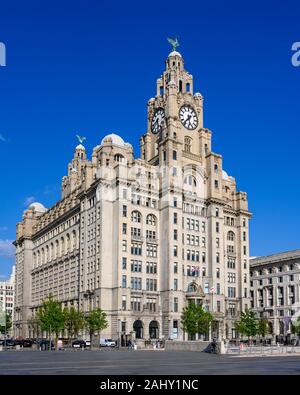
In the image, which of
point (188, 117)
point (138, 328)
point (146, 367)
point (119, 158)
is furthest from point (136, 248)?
point (146, 367)

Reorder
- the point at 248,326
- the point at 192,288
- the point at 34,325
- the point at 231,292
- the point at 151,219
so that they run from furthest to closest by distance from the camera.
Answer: the point at 34,325, the point at 231,292, the point at 192,288, the point at 151,219, the point at 248,326

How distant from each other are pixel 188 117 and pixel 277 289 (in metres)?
50.3

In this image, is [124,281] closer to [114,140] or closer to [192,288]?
[192,288]

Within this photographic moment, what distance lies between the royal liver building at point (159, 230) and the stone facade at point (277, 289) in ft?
46.2

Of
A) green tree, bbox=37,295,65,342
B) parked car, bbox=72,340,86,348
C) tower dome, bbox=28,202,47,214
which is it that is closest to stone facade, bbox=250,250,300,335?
parked car, bbox=72,340,86,348

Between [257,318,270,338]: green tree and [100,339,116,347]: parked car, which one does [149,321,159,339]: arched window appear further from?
[257,318,270,338]: green tree

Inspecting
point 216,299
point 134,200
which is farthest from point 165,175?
point 216,299

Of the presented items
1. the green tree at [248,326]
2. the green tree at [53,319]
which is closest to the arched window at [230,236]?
the green tree at [248,326]

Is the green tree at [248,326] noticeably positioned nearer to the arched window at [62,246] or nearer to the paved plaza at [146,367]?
the arched window at [62,246]

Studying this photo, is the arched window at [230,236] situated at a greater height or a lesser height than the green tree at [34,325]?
greater

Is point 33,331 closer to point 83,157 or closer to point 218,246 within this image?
point 83,157

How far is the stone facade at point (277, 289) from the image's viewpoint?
142625mm

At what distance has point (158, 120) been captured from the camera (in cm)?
13825

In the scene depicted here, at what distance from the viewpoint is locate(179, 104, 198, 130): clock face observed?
136m
